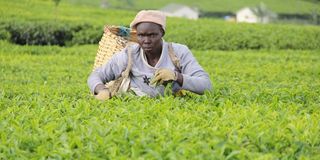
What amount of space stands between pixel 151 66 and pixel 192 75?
367 mm

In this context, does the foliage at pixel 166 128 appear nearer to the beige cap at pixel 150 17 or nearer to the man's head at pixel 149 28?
the man's head at pixel 149 28

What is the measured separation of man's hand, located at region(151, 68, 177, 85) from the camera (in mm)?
5137

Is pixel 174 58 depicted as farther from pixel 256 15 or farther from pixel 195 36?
pixel 256 15

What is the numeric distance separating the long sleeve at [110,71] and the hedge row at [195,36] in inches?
579

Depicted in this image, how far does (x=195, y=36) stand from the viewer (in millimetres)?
21703

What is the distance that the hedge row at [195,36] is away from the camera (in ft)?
66.2

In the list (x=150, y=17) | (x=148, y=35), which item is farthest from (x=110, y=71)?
(x=150, y=17)

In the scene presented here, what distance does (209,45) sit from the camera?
70.7 feet

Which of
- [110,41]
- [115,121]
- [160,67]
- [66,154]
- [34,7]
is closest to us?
[66,154]

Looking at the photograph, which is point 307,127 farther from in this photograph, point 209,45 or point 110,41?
point 209,45

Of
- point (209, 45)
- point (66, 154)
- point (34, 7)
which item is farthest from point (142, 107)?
point (34, 7)

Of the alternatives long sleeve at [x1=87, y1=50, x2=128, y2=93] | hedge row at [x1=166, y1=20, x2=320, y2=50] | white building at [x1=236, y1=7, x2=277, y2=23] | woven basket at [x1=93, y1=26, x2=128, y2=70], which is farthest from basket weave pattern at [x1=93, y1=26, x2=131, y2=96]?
white building at [x1=236, y1=7, x2=277, y2=23]

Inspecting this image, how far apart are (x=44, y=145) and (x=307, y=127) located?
149cm

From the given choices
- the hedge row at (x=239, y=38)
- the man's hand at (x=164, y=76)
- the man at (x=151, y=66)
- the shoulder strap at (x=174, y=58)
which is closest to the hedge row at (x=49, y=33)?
the hedge row at (x=239, y=38)
